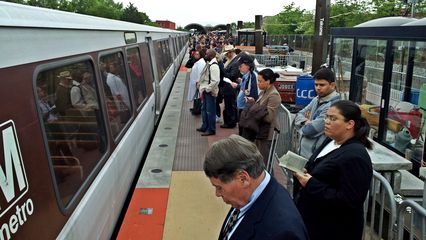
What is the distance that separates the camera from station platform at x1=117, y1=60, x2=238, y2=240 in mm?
3904

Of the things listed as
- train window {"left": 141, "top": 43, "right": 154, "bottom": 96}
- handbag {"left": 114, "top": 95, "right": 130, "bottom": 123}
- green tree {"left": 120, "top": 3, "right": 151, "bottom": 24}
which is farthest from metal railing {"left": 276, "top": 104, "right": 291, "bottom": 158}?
green tree {"left": 120, "top": 3, "right": 151, "bottom": 24}

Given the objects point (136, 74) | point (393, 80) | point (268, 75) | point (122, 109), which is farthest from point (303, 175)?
point (136, 74)

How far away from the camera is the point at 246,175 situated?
1765mm

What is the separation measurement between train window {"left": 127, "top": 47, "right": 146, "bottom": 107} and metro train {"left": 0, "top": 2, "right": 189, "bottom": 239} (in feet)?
3.52

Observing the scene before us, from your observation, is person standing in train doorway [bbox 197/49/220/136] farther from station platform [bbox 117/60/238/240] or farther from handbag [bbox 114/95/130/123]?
handbag [bbox 114/95/130/123]

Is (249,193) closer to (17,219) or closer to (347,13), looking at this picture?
(17,219)

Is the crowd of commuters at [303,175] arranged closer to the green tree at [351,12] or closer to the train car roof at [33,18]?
the train car roof at [33,18]

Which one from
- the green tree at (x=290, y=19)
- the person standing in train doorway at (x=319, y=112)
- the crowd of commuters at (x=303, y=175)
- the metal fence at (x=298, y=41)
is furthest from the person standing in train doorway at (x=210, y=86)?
the green tree at (x=290, y=19)

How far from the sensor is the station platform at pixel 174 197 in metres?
3.90

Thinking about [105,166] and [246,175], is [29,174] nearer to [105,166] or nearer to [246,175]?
[246,175]

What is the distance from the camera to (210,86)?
286 inches

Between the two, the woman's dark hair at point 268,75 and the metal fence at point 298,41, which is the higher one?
the woman's dark hair at point 268,75

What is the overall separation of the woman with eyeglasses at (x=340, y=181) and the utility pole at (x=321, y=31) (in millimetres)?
7572

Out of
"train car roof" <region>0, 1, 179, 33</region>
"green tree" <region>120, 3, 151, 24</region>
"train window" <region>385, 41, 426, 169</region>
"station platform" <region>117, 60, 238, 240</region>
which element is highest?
"green tree" <region>120, 3, 151, 24</region>
